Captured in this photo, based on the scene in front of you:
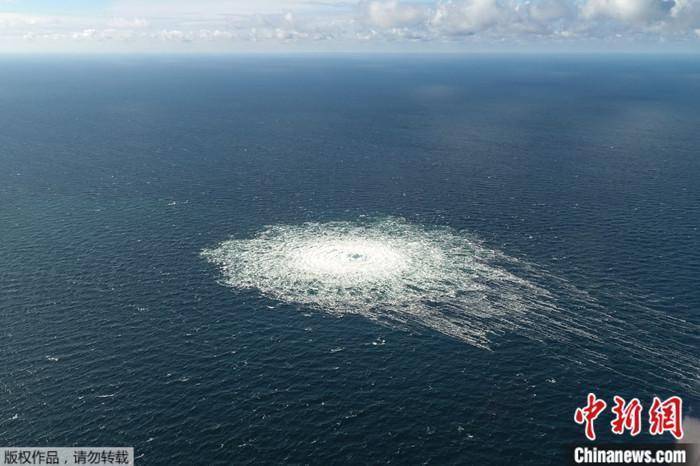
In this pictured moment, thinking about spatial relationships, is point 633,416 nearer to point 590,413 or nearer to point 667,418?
point 667,418

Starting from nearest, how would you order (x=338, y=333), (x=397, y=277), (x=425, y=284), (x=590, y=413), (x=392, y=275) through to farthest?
(x=590, y=413)
(x=338, y=333)
(x=425, y=284)
(x=397, y=277)
(x=392, y=275)

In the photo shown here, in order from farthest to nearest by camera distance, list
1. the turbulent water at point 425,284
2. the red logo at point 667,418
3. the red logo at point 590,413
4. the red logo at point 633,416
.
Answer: the turbulent water at point 425,284
the red logo at point 590,413
the red logo at point 633,416
the red logo at point 667,418

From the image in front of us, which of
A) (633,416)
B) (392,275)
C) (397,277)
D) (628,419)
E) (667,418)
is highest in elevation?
(392,275)

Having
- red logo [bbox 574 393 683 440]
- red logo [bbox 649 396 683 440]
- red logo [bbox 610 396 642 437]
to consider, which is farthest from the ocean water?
red logo [bbox 649 396 683 440]

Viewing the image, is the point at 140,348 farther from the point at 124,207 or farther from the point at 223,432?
the point at 124,207

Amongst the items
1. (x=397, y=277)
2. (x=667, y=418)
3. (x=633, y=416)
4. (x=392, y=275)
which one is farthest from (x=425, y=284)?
(x=667, y=418)

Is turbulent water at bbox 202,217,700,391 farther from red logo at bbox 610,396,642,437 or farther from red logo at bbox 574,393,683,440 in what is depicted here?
red logo at bbox 610,396,642,437

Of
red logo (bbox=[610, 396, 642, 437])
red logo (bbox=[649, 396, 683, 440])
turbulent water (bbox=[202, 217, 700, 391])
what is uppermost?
turbulent water (bbox=[202, 217, 700, 391])

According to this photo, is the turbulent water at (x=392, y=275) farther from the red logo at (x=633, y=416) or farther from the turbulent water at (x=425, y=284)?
the red logo at (x=633, y=416)

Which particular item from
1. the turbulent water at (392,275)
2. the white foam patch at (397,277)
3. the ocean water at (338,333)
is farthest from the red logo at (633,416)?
the turbulent water at (392,275)

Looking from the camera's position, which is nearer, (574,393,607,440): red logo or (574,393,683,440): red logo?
(574,393,683,440): red logo
